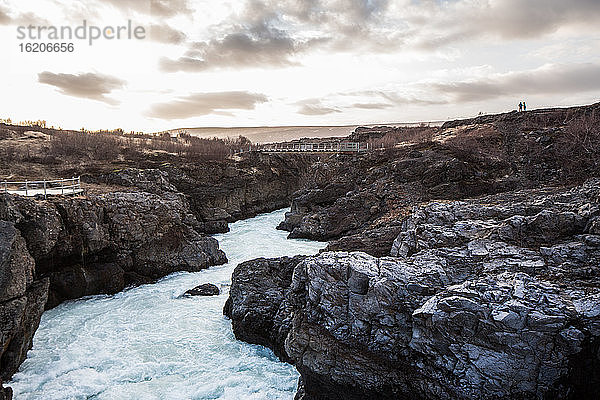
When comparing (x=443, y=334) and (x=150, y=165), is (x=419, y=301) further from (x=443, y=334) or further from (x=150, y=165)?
(x=150, y=165)

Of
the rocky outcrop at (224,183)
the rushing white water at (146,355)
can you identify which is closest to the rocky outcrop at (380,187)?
the rocky outcrop at (224,183)

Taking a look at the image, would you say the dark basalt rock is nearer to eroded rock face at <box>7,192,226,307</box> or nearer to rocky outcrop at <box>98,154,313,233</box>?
eroded rock face at <box>7,192,226,307</box>

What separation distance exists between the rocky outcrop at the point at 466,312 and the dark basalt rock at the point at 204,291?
9.33 metres

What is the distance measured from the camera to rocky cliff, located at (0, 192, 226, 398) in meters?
15.0

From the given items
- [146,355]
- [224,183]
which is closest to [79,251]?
[146,355]

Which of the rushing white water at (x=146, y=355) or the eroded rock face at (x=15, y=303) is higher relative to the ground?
the eroded rock face at (x=15, y=303)

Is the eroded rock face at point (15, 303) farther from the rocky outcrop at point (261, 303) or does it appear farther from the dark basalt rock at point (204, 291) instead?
the rocky outcrop at point (261, 303)

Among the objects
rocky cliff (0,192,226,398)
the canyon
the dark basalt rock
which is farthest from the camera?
the dark basalt rock

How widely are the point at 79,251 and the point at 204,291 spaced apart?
8.50m

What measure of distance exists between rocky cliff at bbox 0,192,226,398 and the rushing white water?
4.27 ft

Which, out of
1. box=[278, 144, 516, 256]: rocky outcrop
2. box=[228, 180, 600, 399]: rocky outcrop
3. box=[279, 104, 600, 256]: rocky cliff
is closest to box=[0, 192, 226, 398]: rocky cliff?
box=[228, 180, 600, 399]: rocky outcrop

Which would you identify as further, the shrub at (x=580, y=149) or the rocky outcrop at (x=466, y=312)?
the shrub at (x=580, y=149)

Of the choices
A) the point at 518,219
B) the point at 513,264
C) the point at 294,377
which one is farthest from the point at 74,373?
the point at 518,219

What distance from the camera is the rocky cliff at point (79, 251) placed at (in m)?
15.0
